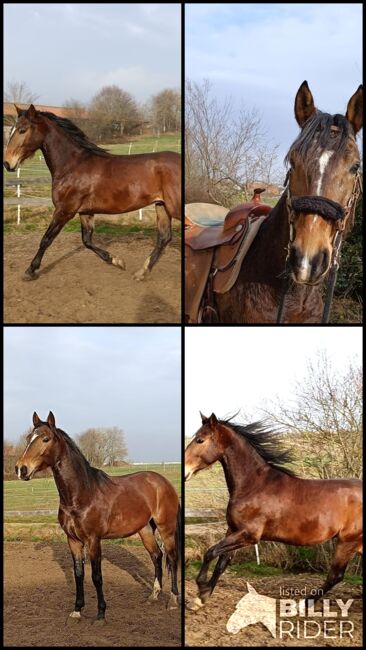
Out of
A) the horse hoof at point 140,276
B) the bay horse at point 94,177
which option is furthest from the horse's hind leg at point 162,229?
the bay horse at point 94,177

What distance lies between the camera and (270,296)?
4.20 metres

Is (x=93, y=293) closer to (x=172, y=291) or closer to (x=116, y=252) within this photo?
(x=172, y=291)

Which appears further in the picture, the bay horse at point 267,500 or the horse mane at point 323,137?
the bay horse at point 267,500

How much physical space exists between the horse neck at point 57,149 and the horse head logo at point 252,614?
3.60 meters

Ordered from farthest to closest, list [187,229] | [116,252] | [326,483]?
[116,252] < [187,229] < [326,483]

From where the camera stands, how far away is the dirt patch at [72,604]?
14.8 ft

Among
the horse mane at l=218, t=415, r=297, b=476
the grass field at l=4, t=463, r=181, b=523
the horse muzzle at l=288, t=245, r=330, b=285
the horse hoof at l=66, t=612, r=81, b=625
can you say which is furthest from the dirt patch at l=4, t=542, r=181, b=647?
the horse muzzle at l=288, t=245, r=330, b=285

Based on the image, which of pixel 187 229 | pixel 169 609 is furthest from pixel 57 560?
pixel 187 229

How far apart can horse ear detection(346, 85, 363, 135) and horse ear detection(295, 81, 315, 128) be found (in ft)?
0.82

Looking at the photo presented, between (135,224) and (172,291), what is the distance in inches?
98.3

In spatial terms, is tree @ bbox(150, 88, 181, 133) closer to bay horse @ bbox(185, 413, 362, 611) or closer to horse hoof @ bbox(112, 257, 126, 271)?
horse hoof @ bbox(112, 257, 126, 271)

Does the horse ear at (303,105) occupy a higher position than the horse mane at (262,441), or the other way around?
the horse ear at (303,105)

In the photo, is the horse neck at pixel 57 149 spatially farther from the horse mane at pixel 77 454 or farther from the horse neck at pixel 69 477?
the horse neck at pixel 69 477

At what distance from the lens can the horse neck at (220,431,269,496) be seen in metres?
4.47
